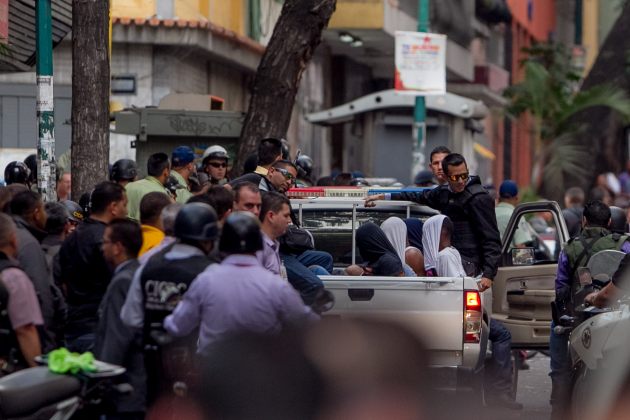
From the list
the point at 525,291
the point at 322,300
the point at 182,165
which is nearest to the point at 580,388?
the point at 322,300

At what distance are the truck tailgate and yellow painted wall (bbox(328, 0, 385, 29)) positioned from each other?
2301cm

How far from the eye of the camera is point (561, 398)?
1174 cm

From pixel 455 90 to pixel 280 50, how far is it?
83.1ft

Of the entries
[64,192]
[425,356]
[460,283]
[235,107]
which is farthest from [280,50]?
[235,107]

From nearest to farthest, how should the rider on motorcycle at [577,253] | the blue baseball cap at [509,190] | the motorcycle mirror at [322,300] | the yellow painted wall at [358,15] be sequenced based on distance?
the motorcycle mirror at [322,300] → the rider on motorcycle at [577,253] → the blue baseball cap at [509,190] → the yellow painted wall at [358,15]

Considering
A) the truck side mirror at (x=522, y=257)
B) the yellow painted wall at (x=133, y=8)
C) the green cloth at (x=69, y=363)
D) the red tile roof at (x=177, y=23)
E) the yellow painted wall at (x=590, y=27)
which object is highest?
the yellow painted wall at (x=590, y=27)

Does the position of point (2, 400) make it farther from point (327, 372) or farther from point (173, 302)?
point (327, 372)

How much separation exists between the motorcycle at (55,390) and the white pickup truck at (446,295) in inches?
69.7

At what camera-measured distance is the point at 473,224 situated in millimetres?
13023

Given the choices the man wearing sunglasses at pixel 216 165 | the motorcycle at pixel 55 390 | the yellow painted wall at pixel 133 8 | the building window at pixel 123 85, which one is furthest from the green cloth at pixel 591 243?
the building window at pixel 123 85

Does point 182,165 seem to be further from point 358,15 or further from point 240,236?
point 358,15

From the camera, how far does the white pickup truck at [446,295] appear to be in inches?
446

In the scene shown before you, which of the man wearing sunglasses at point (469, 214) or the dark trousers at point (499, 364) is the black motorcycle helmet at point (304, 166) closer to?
the man wearing sunglasses at point (469, 214)

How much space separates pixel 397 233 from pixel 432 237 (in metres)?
0.29
